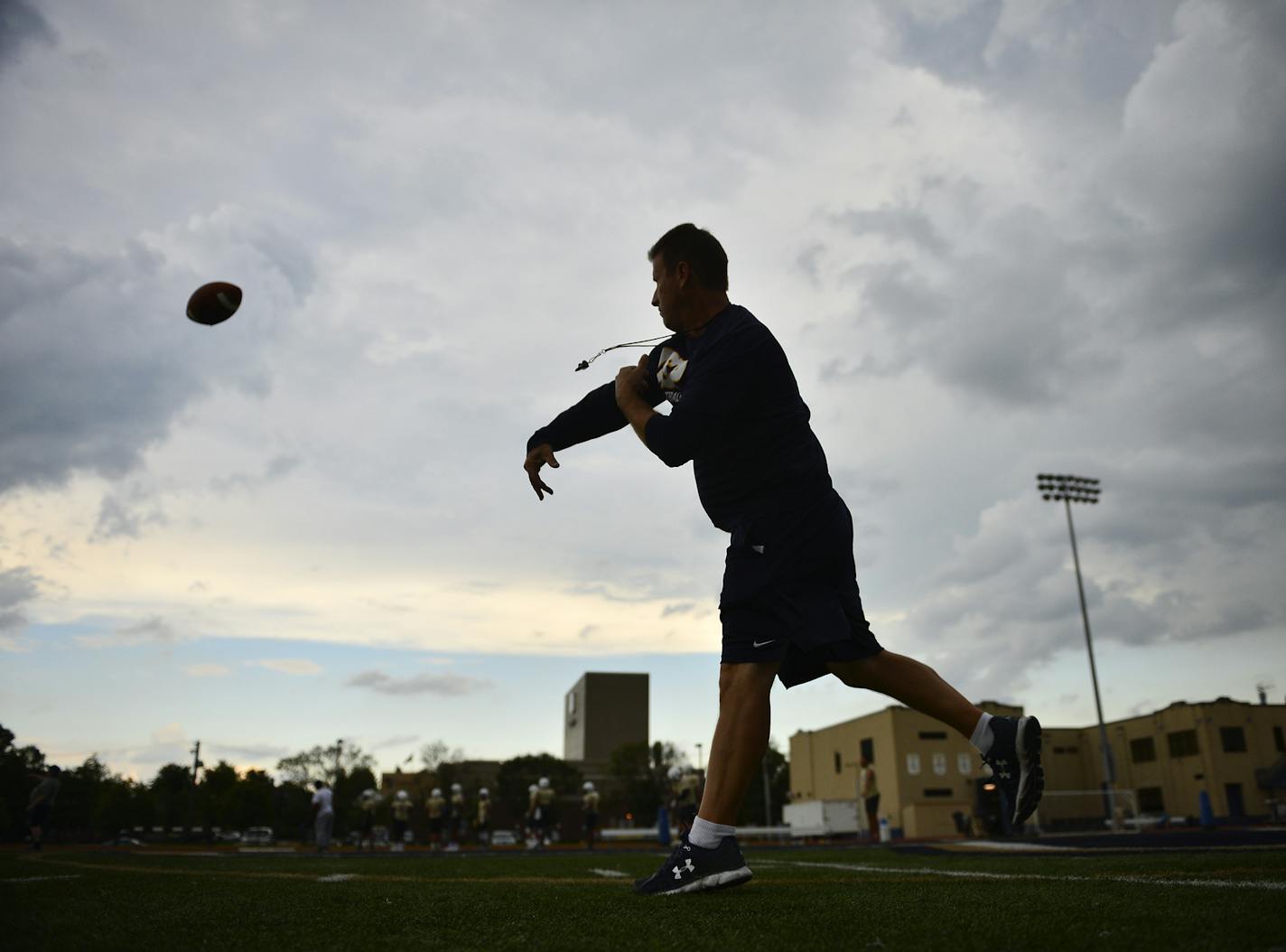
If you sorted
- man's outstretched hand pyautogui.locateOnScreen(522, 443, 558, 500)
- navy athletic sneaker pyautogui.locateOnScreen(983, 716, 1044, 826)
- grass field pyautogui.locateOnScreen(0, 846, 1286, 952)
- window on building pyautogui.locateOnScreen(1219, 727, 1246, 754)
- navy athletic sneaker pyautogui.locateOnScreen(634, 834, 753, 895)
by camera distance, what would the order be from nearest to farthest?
grass field pyautogui.locateOnScreen(0, 846, 1286, 952) → navy athletic sneaker pyautogui.locateOnScreen(634, 834, 753, 895) → navy athletic sneaker pyautogui.locateOnScreen(983, 716, 1044, 826) → man's outstretched hand pyautogui.locateOnScreen(522, 443, 558, 500) → window on building pyautogui.locateOnScreen(1219, 727, 1246, 754)

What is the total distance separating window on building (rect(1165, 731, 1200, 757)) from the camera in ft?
170

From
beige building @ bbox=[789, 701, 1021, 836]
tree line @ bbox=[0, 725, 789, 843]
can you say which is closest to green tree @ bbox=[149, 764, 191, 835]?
tree line @ bbox=[0, 725, 789, 843]

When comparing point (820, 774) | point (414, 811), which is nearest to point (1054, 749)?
point (820, 774)

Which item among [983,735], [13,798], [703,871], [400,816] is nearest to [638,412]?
[703,871]

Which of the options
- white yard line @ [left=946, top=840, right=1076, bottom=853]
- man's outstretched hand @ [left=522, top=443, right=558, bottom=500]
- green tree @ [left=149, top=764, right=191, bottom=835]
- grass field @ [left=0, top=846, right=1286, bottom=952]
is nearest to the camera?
grass field @ [left=0, top=846, right=1286, bottom=952]

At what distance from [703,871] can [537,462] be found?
1.65 metres

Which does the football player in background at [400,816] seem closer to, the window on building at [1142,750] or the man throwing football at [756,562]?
the man throwing football at [756,562]

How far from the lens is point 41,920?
231cm

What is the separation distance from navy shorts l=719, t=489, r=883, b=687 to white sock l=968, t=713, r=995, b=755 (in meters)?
0.45

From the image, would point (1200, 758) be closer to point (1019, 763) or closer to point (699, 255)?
point (1019, 763)

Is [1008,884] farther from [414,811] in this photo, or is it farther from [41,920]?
[414,811]

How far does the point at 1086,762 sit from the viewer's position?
203 ft

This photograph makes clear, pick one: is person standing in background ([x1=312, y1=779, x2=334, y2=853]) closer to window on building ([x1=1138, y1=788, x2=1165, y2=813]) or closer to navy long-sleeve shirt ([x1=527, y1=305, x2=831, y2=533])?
navy long-sleeve shirt ([x1=527, y1=305, x2=831, y2=533])

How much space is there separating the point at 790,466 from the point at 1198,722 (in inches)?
2353
